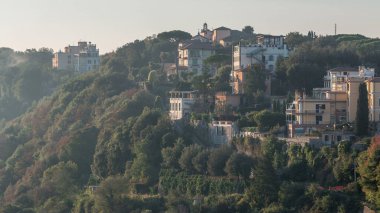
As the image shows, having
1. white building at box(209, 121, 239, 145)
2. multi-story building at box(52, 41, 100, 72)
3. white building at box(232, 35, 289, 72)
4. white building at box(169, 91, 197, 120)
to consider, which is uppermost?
multi-story building at box(52, 41, 100, 72)

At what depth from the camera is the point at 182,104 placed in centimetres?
5378

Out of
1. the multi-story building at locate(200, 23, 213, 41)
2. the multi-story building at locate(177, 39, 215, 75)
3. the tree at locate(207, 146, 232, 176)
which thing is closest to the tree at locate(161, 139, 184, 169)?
the tree at locate(207, 146, 232, 176)

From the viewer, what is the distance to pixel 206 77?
55000mm

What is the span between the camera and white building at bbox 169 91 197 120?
5362cm

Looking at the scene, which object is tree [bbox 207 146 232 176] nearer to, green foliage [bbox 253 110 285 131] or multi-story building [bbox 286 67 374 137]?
green foliage [bbox 253 110 285 131]

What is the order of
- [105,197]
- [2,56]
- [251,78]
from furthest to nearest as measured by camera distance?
[2,56]
[251,78]
[105,197]

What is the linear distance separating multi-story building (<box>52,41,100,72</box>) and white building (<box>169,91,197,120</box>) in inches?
1121

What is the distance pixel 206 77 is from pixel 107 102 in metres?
10.0

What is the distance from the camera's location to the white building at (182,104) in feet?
176

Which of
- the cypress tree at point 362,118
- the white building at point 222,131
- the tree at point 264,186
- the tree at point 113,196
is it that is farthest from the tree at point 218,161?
the cypress tree at point 362,118

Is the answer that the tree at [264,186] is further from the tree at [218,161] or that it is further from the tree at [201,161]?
the tree at [201,161]

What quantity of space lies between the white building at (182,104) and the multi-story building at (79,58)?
93.4 ft

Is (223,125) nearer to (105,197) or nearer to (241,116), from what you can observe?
(241,116)

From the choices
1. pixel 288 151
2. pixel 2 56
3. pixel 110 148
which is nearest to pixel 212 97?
pixel 110 148
